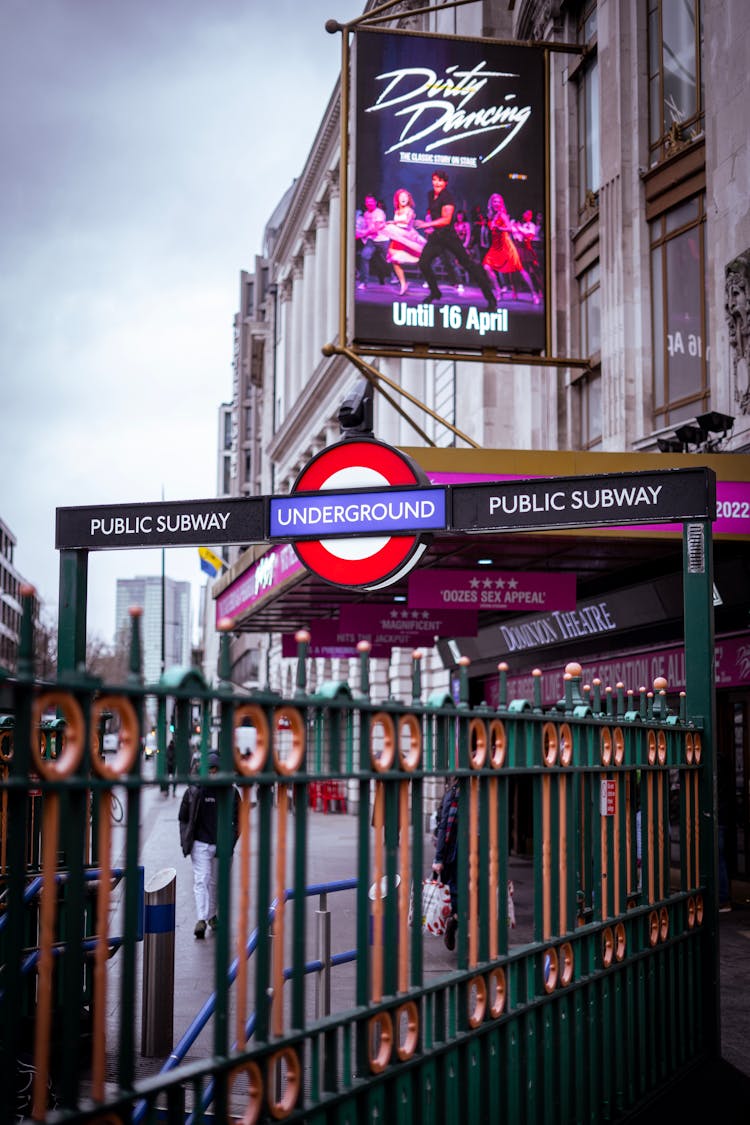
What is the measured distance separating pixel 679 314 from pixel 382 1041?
590 inches

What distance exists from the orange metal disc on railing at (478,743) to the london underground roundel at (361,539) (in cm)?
227

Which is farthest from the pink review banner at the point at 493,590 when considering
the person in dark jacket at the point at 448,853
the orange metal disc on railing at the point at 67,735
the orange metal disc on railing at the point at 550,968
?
the orange metal disc on railing at the point at 67,735

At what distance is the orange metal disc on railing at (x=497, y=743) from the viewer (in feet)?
14.3

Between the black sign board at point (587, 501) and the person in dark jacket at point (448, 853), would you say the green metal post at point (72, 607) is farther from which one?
the person in dark jacket at point (448, 853)

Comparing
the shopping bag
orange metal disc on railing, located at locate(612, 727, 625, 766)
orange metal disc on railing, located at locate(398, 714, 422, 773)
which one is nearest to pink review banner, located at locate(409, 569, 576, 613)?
the shopping bag

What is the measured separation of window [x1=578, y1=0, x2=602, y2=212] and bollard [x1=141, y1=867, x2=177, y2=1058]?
15.6 metres

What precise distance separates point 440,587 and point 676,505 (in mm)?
9338

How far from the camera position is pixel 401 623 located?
18.0 meters

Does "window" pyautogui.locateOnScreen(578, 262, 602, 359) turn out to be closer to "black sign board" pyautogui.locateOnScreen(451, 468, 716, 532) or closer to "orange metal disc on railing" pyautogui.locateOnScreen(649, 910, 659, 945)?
"black sign board" pyautogui.locateOnScreen(451, 468, 716, 532)

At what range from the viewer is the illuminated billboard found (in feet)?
51.7

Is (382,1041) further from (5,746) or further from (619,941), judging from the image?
(5,746)

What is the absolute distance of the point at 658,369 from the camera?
17.6 metres

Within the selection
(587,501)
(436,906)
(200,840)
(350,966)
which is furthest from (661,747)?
(200,840)

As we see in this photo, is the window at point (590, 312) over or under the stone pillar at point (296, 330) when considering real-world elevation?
under
